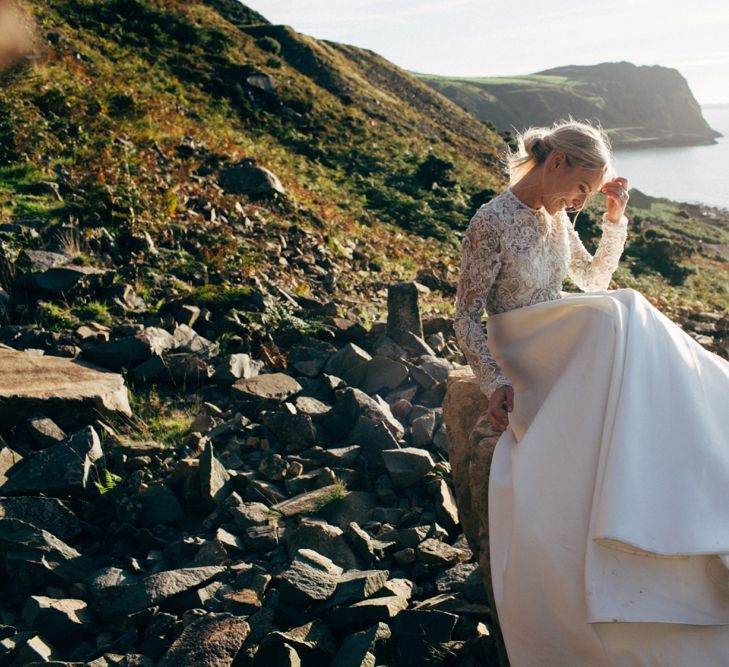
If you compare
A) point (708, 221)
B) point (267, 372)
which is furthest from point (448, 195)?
point (708, 221)

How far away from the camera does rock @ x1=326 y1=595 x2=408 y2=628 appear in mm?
3787

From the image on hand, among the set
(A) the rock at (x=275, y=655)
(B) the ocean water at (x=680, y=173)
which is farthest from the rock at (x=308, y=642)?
(B) the ocean water at (x=680, y=173)

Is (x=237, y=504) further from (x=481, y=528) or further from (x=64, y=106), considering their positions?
(x=64, y=106)

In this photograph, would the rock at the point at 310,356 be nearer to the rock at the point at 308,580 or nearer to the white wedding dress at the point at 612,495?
the rock at the point at 308,580

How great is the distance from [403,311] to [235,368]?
2203 millimetres

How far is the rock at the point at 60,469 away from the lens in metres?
4.85

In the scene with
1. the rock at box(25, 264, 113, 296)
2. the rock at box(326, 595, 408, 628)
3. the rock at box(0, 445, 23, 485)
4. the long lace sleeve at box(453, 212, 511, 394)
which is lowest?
the rock at box(0, 445, 23, 485)

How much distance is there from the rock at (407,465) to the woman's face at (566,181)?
2423 mm

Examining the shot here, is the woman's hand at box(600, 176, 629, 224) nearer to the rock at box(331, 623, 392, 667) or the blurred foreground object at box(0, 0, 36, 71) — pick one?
the rock at box(331, 623, 392, 667)

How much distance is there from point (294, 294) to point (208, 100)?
1964 cm

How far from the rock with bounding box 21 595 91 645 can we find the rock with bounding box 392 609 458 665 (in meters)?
1.77

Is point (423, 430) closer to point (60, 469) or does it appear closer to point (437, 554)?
point (437, 554)

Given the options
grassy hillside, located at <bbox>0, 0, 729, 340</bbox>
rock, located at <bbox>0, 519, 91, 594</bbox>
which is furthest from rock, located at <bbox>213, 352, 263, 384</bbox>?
rock, located at <bbox>0, 519, 91, 594</bbox>

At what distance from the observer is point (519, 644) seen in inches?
118
